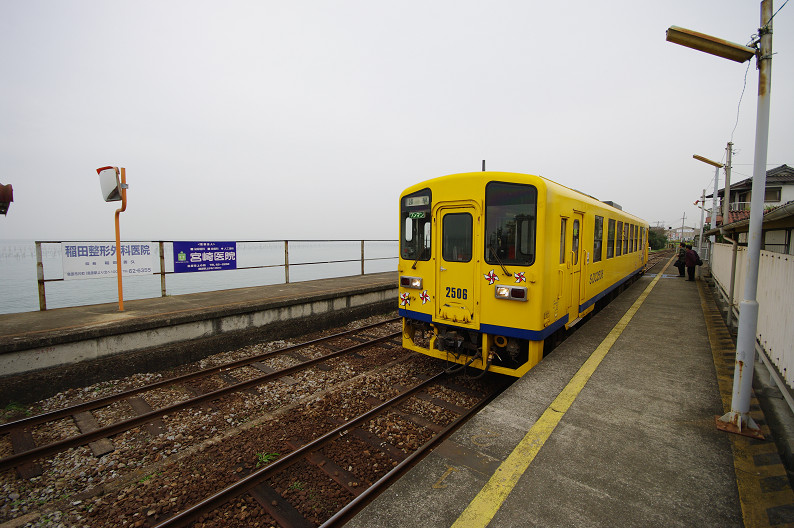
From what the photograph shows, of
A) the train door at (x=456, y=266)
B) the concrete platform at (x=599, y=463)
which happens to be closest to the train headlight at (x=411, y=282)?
the train door at (x=456, y=266)

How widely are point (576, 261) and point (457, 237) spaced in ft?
7.03

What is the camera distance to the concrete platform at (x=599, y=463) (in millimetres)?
2277

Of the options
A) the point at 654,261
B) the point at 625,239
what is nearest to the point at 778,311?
the point at 625,239

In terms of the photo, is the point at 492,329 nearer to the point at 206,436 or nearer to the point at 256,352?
the point at 206,436

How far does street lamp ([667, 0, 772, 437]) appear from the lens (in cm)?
297

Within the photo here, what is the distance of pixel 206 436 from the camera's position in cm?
409

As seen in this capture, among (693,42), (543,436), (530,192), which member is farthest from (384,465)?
(693,42)

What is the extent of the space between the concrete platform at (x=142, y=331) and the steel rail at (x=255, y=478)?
146 inches

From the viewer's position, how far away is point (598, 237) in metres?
7.03

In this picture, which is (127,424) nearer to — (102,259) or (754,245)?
(102,259)

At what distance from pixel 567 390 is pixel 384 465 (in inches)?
82.9

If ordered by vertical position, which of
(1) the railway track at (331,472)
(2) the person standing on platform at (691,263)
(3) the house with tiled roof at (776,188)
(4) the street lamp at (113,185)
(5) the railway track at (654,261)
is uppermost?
(3) the house with tiled roof at (776,188)

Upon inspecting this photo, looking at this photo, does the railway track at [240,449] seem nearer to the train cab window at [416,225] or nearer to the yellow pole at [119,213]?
the train cab window at [416,225]

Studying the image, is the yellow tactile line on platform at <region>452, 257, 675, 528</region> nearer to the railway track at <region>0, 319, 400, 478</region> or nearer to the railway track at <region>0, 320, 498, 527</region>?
the railway track at <region>0, 320, 498, 527</region>
